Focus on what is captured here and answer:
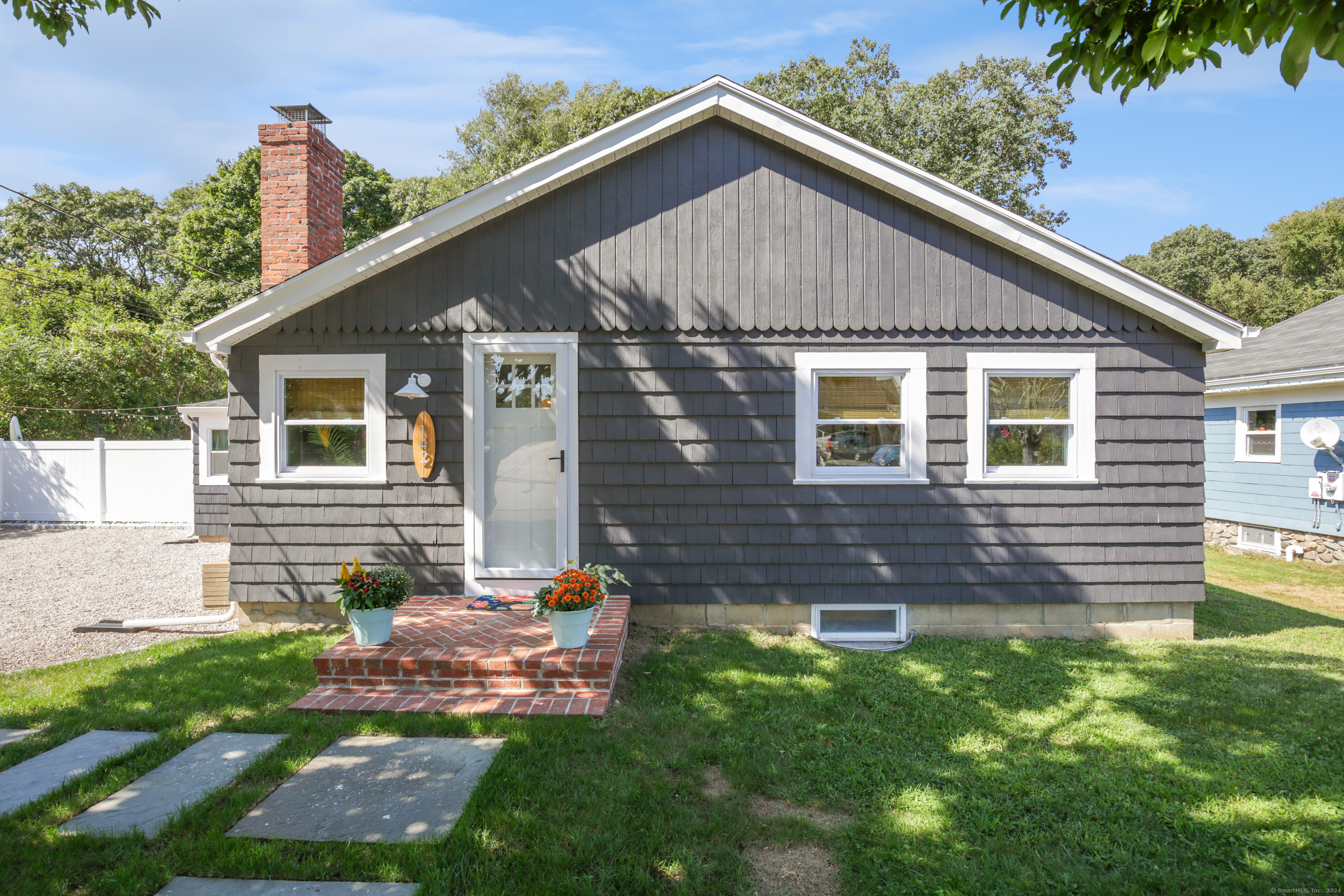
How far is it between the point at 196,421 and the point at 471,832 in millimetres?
11519

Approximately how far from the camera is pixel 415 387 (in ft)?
19.1

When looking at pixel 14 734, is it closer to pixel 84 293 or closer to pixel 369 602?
pixel 369 602

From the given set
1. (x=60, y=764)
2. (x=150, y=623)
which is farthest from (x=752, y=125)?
(x=150, y=623)

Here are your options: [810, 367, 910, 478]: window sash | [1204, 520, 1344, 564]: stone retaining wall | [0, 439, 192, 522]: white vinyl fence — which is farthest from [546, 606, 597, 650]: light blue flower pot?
[0, 439, 192, 522]: white vinyl fence

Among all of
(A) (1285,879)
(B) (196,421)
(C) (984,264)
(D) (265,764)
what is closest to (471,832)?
(D) (265,764)

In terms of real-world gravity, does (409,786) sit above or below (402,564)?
below

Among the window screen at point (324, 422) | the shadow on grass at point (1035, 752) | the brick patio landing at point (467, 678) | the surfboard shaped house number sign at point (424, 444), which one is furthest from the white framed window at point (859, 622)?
the window screen at point (324, 422)

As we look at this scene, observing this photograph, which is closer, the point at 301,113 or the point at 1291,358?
the point at 301,113

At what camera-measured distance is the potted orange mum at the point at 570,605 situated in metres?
4.50

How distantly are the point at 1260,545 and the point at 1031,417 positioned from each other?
8.93 m

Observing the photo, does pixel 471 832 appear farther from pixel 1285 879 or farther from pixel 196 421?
pixel 196 421

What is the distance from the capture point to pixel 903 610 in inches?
242

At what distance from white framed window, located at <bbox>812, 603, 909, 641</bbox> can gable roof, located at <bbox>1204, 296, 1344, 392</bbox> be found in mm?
A: 7205

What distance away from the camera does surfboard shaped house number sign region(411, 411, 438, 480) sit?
5938 mm
